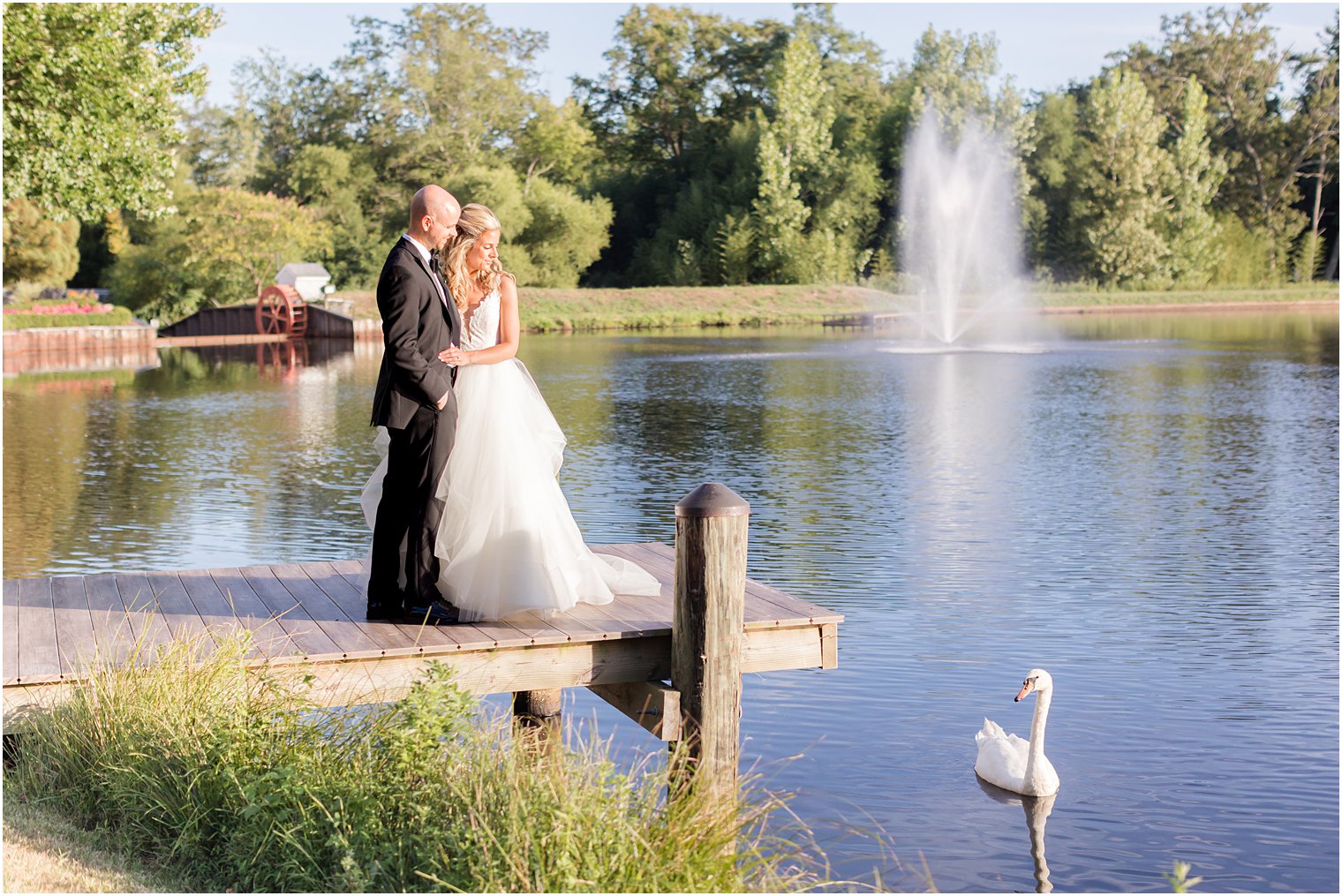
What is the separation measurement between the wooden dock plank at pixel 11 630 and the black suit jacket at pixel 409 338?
1.70 m

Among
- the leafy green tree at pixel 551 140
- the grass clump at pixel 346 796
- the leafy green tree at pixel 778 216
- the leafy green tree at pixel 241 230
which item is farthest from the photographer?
the leafy green tree at pixel 551 140

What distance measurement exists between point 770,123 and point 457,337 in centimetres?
6224

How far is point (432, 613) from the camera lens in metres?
6.30

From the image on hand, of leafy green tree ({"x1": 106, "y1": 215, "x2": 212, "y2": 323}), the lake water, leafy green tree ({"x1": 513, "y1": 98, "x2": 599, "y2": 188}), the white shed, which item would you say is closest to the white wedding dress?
the lake water

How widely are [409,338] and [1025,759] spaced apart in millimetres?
3430

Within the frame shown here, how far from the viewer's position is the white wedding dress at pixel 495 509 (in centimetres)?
626

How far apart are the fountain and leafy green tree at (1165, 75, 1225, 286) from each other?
6716mm

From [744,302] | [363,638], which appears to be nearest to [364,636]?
[363,638]

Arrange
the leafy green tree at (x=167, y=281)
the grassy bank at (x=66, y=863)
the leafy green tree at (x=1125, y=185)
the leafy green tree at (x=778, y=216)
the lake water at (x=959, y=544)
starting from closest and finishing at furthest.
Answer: the grassy bank at (x=66, y=863) < the lake water at (x=959, y=544) < the leafy green tree at (x=167, y=281) < the leafy green tree at (x=1125, y=185) < the leafy green tree at (x=778, y=216)

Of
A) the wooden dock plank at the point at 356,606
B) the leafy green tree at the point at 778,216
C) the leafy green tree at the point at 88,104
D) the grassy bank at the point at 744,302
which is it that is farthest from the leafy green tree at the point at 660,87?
the wooden dock plank at the point at 356,606

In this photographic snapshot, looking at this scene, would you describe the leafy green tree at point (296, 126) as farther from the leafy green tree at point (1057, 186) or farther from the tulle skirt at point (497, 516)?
the tulle skirt at point (497, 516)

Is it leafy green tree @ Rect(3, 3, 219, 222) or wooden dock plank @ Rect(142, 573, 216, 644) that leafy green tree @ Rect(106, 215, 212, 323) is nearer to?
leafy green tree @ Rect(3, 3, 219, 222)

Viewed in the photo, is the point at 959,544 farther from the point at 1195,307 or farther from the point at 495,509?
the point at 1195,307

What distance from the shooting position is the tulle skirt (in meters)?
6.25
